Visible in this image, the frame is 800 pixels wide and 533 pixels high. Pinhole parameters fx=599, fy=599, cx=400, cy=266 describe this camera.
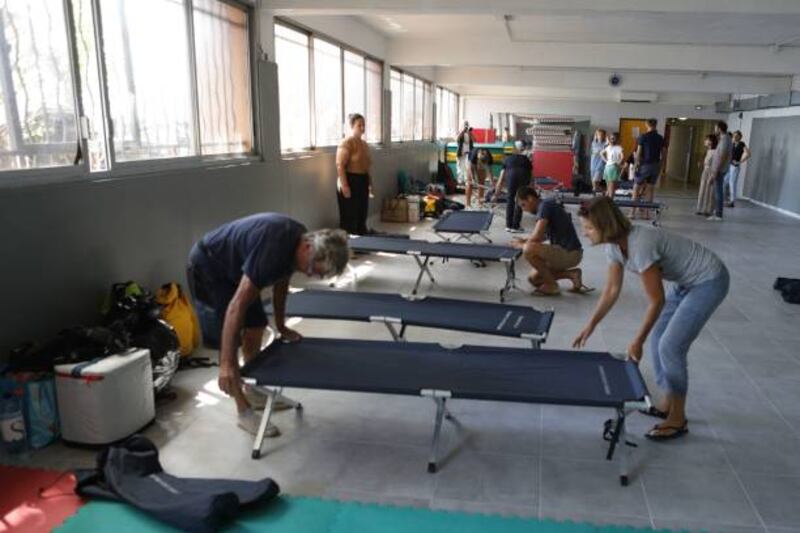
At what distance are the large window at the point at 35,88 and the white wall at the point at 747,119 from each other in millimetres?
13215

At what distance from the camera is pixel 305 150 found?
23.1 ft

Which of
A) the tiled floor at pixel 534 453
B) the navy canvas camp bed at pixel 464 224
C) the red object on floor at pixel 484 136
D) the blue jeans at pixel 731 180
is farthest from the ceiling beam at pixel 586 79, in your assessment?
the tiled floor at pixel 534 453

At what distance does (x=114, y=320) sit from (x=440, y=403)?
6.33ft

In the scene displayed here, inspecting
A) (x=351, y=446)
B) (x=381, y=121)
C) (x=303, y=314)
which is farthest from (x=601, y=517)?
(x=381, y=121)

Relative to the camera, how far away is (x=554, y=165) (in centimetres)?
1445

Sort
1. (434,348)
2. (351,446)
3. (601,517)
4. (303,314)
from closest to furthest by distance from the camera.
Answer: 1. (601,517)
2. (351,446)
3. (434,348)
4. (303,314)

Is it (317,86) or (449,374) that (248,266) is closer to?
(449,374)

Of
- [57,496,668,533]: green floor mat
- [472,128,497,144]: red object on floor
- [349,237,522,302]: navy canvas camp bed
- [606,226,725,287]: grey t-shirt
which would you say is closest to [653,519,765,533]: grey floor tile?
[57,496,668,533]: green floor mat

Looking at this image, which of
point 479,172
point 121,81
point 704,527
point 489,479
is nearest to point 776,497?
point 704,527

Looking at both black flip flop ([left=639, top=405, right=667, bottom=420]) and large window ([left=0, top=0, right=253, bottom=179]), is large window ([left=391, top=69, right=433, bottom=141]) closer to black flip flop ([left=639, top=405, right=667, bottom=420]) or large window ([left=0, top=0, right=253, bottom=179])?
large window ([left=0, top=0, right=253, bottom=179])

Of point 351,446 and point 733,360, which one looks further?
point 733,360

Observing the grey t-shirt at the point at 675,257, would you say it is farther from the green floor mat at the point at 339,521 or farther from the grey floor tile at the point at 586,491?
the green floor mat at the point at 339,521

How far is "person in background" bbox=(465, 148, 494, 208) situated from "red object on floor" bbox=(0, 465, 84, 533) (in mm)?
9366

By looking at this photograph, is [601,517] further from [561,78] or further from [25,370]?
[561,78]
